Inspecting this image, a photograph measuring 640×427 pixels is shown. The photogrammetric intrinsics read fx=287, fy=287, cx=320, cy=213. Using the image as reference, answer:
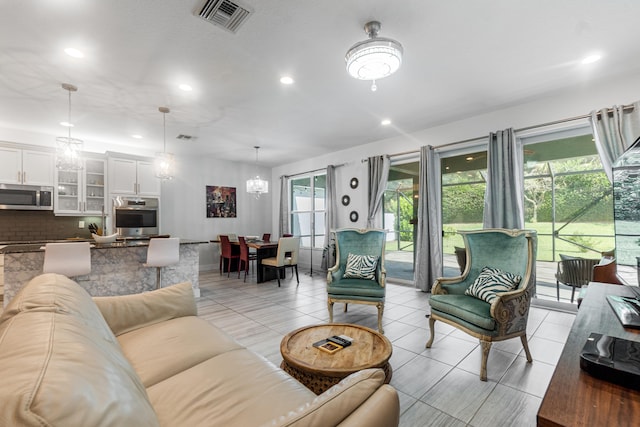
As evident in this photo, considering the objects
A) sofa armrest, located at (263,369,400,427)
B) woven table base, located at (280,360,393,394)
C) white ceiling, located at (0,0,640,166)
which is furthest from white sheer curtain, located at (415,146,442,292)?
sofa armrest, located at (263,369,400,427)

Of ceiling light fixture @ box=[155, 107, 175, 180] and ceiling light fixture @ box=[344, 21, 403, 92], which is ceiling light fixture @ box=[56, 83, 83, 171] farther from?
ceiling light fixture @ box=[344, 21, 403, 92]

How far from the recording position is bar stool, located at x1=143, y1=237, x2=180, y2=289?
385cm

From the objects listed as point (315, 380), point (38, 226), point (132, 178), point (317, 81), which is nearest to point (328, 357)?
point (315, 380)

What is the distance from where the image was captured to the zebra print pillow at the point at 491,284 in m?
2.52

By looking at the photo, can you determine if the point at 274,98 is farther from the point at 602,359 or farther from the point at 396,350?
the point at 602,359

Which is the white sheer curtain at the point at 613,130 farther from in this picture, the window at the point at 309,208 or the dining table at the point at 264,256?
the dining table at the point at 264,256

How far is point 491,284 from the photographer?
8.50ft

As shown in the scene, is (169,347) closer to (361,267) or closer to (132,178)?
(361,267)

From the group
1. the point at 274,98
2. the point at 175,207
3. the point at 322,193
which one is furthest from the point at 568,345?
the point at 175,207

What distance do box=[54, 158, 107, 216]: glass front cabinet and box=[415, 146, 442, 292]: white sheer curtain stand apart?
5.89 meters

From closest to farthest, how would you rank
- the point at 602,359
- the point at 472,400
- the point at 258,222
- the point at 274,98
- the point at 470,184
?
the point at 602,359
the point at 472,400
the point at 274,98
the point at 470,184
the point at 258,222

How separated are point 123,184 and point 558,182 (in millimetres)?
7351

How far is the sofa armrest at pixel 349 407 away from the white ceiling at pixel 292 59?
95.4 inches

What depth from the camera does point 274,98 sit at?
12.4 feet
